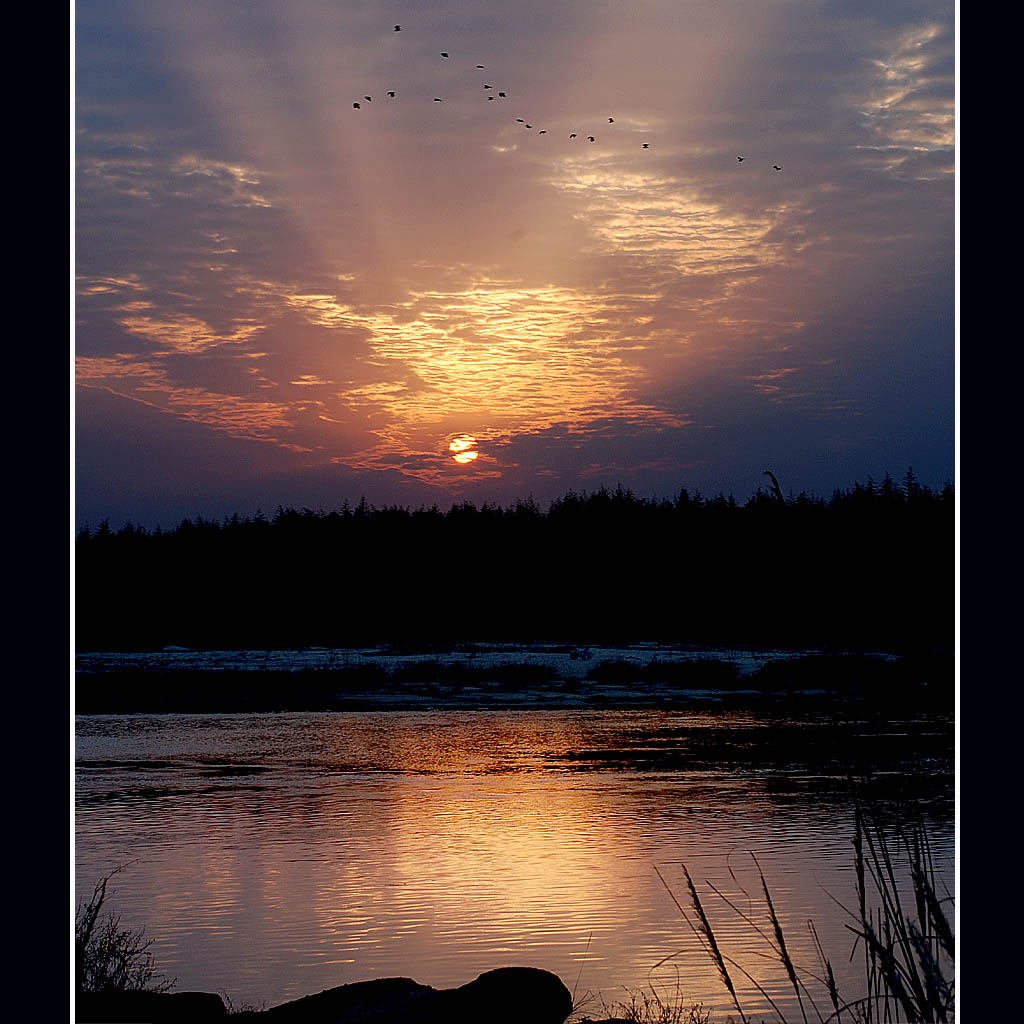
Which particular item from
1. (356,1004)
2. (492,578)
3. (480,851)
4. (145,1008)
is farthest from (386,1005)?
(492,578)

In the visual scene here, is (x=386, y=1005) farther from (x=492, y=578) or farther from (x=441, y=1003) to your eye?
(x=492, y=578)

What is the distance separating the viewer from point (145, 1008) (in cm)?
672

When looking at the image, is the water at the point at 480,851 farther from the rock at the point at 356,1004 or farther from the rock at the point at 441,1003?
the rock at the point at 356,1004

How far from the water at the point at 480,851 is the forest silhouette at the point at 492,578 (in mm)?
24602

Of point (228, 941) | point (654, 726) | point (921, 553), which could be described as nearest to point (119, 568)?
point (921, 553)

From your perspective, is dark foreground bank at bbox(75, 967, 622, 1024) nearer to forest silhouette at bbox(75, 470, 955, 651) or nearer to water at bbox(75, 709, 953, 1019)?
water at bbox(75, 709, 953, 1019)

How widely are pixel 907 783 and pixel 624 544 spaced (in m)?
43.6

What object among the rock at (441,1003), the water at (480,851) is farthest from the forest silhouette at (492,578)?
the rock at (441,1003)

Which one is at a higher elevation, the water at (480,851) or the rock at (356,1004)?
the rock at (356,1004)

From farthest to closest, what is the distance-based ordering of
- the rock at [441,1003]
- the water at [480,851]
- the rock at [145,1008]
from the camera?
1. the water at [480,851]
2. the rock at [145,1008]
3. the rock at [441,1003]

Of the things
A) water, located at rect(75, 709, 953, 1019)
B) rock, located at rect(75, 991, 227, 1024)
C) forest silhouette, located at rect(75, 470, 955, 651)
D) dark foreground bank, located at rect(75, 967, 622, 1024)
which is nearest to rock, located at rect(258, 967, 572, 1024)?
dark foreground bank, located at rect(75, 967, 622, 1024)

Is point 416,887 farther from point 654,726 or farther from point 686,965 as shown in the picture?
point 654,726

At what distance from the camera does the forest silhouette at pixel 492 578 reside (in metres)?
48.1

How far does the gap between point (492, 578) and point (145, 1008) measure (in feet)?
167
